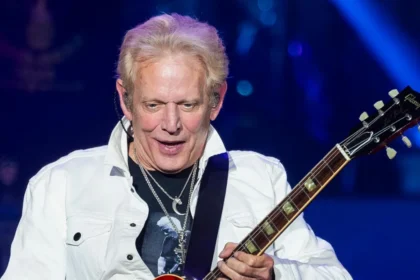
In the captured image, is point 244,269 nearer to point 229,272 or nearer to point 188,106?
point 229,272

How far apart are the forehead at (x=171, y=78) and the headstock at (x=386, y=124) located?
0.53 m

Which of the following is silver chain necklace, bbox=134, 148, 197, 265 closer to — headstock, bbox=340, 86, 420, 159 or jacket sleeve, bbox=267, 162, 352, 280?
jacket sleeve, bbox=267, 162, 352, 280

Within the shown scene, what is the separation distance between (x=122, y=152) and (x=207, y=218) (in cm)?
36

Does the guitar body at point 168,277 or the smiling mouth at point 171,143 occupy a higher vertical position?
the smiling mouth at point 171,143

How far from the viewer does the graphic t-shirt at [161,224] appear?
2.87m

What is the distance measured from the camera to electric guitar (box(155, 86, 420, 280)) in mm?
2549

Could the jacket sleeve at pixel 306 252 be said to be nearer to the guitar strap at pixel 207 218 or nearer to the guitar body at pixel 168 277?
the guitar strap at pixel 207 218

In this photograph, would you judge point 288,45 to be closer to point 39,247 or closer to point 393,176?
point 393,176

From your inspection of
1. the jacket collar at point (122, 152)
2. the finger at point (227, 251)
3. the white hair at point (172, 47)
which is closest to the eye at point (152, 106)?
the white hair at point (172, 47)

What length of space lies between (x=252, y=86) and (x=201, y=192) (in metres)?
2.10

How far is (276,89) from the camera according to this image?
502cm

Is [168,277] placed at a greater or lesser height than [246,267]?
greater

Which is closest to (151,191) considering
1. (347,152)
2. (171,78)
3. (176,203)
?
(176,203)

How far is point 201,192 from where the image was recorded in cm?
299
